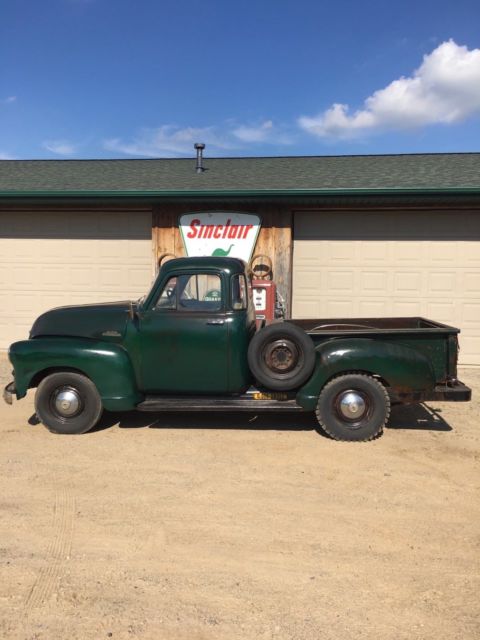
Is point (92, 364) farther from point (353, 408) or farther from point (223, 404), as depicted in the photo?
point (353, 408)

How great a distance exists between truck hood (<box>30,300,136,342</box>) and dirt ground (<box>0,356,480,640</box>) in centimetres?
114

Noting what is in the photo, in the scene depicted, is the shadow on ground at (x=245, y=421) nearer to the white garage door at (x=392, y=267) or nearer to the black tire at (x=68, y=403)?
the black tire at (x=68, y=403)

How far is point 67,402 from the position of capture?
577 centimetres

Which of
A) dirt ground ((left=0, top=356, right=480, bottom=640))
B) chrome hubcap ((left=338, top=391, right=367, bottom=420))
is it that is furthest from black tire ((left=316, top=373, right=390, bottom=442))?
dirt ground ((left=0, top=356, right=480, bottom=640))

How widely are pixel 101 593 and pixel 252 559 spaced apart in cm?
97

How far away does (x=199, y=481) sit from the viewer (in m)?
4.61

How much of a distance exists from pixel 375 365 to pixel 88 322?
10.6 ft

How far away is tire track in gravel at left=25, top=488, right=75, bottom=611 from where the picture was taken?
3.03 metres

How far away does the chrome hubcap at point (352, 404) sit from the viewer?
5.55 meters

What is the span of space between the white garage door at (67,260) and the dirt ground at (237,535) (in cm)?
486

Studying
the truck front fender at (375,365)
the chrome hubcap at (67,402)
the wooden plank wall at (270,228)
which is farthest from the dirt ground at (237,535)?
the wooden plank wall at (270,228)

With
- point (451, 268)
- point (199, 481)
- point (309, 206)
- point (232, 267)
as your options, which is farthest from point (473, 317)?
point (199, 481)

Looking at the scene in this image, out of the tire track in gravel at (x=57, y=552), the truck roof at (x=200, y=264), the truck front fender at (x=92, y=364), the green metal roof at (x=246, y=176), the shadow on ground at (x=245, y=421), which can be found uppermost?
the green metal roof at (x=246, y=176)

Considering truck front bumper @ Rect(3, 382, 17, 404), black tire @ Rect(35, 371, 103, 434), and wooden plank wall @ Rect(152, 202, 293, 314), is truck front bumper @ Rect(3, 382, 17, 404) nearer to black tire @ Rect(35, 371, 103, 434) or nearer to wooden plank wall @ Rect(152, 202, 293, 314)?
black tire @ Rect(35, 371, 103, 434)
